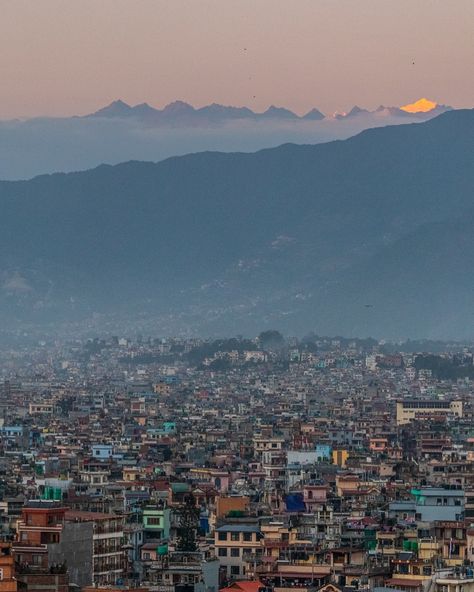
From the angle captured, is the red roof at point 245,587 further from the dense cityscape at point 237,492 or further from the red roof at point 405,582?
the red roof at point 405,582

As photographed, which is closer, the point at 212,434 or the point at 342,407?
the point at 212,434

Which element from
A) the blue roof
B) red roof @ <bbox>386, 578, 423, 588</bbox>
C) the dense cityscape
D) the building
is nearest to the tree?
the dense cityscape

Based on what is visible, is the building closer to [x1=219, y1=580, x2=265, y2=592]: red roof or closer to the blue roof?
the blue roof

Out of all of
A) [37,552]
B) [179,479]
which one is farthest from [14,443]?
[37,552]

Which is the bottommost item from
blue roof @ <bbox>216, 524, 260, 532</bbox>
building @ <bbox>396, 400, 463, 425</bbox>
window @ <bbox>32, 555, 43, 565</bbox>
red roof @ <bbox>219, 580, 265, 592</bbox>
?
red roof @ <bbox>219, 580, 265, 592</bbox>

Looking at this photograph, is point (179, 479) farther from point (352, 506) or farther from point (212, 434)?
point (212, 434)

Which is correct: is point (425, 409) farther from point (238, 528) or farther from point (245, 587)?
point (245, 587)
